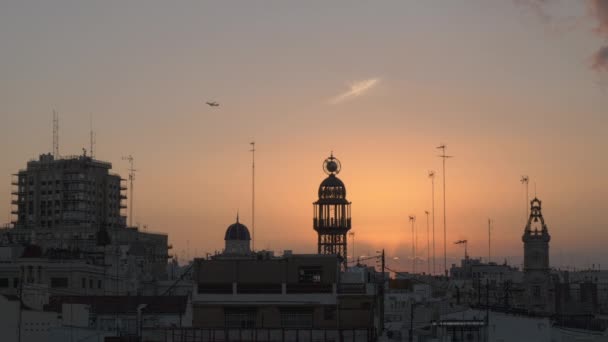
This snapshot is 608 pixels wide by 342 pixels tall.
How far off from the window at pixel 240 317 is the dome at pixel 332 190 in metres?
40.3

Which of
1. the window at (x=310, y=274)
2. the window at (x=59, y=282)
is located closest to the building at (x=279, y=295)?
the window at (x=310, y=274)

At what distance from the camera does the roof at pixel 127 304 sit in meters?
108

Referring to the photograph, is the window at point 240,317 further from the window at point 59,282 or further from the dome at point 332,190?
the window at point 59,282

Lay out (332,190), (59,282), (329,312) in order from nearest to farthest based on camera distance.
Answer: (329,312), (332,190), (59,282)

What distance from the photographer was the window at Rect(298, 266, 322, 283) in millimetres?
84438

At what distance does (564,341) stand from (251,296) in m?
22.2

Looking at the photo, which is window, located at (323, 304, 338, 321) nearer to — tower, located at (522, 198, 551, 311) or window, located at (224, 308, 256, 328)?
window, located at (224, 308, 256, 328)

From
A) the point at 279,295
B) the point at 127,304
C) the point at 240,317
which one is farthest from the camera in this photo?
the point at 127,304

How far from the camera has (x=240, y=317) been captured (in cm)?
8406

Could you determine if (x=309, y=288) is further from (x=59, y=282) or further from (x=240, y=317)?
(x=59, y=282)

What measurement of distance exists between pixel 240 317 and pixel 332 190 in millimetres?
40821

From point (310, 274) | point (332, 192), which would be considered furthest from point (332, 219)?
point (310, 274)

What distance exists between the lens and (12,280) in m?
138

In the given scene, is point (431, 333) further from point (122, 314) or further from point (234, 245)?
point (234, 245)
